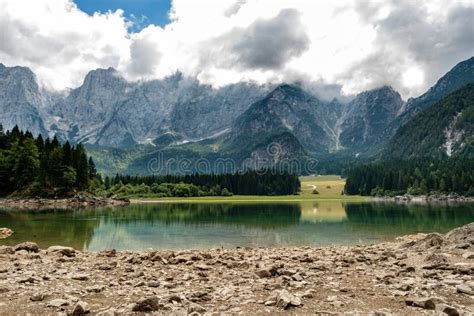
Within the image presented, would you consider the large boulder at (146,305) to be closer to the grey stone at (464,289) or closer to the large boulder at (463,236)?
the grey stone at (464,289)

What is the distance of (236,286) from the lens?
19.9 metres

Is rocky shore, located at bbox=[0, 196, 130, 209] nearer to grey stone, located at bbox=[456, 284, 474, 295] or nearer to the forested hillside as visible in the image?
the forested hillside

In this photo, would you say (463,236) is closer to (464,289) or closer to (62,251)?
(464,289)

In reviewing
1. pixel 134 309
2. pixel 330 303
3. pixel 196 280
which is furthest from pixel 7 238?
pixel 330 303

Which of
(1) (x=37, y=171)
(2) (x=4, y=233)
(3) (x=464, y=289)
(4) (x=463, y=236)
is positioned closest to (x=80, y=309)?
(3) (x=464, y=289)

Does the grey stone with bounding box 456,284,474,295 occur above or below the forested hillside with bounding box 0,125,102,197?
below

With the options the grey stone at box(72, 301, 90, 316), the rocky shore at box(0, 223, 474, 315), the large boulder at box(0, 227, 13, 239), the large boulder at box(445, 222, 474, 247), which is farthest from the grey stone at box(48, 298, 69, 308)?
the large boulder at box(0, 227, 13, 239)

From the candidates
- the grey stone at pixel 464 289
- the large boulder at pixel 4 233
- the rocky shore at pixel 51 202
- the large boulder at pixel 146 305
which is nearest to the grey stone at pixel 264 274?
the large boulder at pixel 146 305

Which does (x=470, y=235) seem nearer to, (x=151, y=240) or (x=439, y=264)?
(x=439, y=264)

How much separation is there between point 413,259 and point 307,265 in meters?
7.45

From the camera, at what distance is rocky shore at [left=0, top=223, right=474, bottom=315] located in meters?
16.0

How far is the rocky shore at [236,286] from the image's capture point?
16.0 meters

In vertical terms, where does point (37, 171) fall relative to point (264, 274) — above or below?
above

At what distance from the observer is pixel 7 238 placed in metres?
52.1
